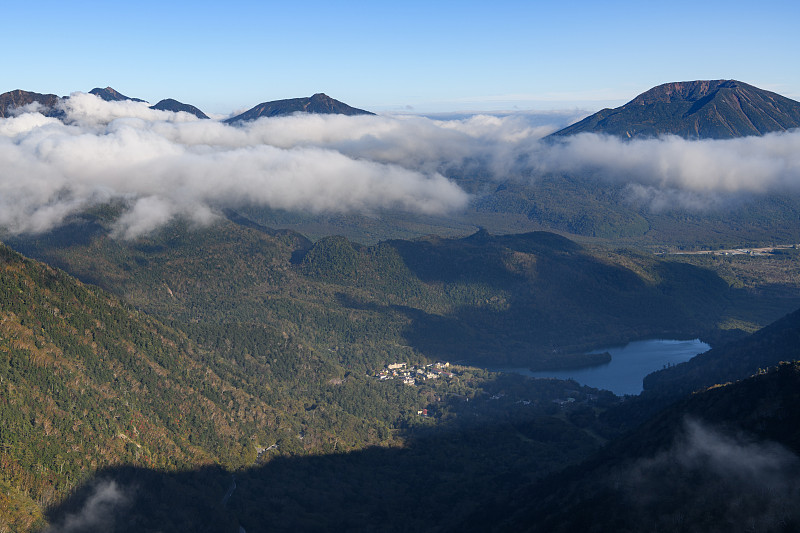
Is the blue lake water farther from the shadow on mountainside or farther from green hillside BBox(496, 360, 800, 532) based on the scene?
green hillside BBox(496, 360, 800, 532)

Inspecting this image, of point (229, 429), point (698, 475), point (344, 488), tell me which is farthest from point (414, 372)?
point (698, 475)

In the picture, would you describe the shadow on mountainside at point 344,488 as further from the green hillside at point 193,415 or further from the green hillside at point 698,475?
the green hillside at point 698,475

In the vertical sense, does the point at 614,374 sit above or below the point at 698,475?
below

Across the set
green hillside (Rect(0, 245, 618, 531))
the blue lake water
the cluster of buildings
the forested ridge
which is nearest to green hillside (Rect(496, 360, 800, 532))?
the forested ridge

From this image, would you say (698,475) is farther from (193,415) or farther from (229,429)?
(193,415)

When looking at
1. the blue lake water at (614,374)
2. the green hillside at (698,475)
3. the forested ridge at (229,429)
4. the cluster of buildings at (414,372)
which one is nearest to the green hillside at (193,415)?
the forested ridge at (229,429)

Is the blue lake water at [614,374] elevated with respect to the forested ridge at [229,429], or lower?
lower

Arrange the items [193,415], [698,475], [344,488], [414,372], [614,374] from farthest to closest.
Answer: [614,374] < [414,372] < [193,415] < [344,488] < [698,475]

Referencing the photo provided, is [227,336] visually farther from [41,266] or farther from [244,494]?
[244,494]

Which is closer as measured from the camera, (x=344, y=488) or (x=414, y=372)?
(x=344, y=488)
